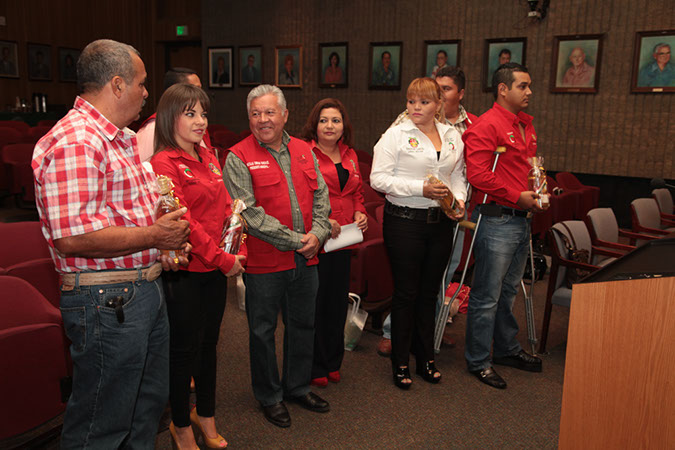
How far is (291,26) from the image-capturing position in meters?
12.1

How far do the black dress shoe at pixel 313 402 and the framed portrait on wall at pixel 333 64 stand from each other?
30.3 feet

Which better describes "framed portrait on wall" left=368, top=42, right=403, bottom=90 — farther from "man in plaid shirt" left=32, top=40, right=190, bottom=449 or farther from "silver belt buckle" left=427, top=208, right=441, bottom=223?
"man in plaid shirt" left=32, top=40, right=190, bottom=449

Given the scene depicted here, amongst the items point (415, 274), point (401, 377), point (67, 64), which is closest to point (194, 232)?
point (415, 274)

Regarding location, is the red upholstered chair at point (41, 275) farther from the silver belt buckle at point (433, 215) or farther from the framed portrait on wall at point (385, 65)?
the framed portrait on wall at point (385, 65)

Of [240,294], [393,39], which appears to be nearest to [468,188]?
[240,294]

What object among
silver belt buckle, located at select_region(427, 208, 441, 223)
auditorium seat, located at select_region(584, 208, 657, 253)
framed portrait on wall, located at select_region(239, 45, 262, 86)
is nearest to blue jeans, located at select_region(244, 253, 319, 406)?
silver belt buckle, located at select_region(427, 208, 441, 223)

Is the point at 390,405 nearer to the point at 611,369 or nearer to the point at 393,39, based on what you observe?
the point at 611,369

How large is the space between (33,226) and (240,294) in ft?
4.76

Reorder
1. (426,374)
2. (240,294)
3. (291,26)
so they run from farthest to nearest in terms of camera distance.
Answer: (291,26)
(240,294)
(426,374)

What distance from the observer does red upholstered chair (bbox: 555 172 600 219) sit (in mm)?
6750

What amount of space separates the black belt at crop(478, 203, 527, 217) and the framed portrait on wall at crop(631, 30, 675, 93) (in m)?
6.31

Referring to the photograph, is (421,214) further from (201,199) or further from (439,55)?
(439,55)

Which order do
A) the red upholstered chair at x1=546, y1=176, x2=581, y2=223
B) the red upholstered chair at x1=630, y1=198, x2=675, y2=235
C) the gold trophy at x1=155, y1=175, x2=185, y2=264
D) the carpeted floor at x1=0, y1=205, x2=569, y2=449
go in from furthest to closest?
the red upholstered chair at x1=546, y1=176, x2=581, y2=223
the red upholstered chair at x1=630, y1=198, x2=675, y2=235
the carpeted floor at x1=0, y1=205, x2=569, y2=449
the gold trophy at x1=155, y1=175, x2=185, y2=264

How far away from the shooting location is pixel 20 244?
3.17 m
